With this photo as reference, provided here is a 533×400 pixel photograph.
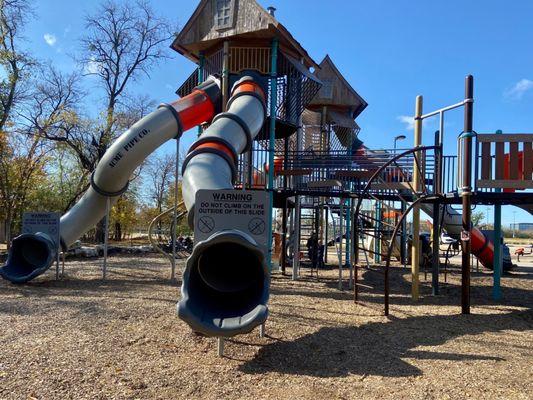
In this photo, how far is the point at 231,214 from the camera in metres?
5.30

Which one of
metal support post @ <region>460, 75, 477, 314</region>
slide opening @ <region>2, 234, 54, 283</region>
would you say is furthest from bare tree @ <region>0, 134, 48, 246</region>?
metal support post @ <region>460, 75, 477, 314</region>

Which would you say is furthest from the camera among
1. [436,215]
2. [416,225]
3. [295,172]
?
[295,172]

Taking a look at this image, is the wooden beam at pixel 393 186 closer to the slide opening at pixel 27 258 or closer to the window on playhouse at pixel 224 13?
the window on playhouse at pixel 224 13

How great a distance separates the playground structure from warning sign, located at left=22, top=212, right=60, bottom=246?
10.3 inches

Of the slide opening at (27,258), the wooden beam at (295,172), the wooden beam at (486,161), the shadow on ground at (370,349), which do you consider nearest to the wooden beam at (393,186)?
the wooden beam at (295,172)

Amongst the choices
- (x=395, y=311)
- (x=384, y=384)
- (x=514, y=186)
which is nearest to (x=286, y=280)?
(x=395, y=311)

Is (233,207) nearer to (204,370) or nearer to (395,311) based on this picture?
(204,370)

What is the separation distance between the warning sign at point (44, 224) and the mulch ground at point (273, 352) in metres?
2.14

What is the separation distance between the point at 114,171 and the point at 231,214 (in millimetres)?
6216

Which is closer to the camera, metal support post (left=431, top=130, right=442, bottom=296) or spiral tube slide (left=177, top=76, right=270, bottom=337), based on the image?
spiral tube slide (left=177, top=76, right=270, bottom=337)

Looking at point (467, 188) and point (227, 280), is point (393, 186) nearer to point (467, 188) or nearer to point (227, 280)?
point (467, 188)

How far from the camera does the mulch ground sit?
416 cm

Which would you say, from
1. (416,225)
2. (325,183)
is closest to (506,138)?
(416,225)

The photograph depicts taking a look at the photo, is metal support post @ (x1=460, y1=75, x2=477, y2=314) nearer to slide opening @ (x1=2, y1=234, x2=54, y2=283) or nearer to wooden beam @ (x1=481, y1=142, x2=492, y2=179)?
wooden beam @ (x1=481, y1=142, x2=492, y2=179)
